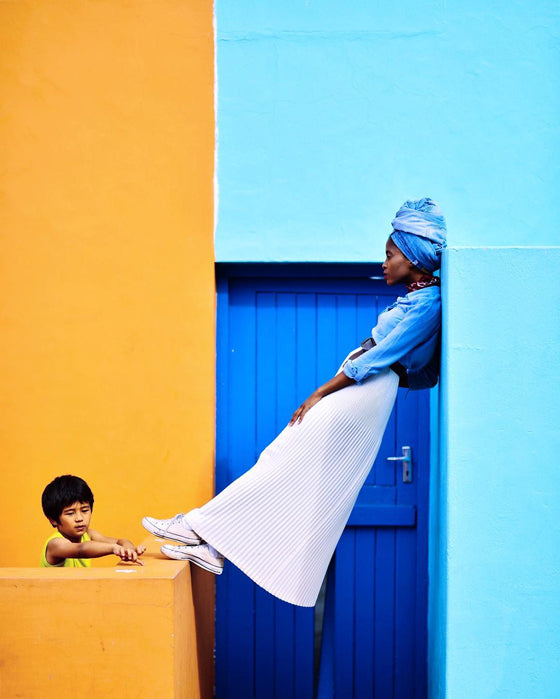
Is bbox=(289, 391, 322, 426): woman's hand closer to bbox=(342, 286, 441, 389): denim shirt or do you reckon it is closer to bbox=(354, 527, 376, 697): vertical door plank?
bbox=(342, 286, 441, 389): denim shirt

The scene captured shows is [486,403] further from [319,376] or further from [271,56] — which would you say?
[271,56]

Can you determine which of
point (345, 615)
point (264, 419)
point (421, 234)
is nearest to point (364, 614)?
point (345, 615)

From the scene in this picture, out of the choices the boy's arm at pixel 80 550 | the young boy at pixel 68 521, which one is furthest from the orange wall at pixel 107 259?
the boy's arm at pixel 80 550

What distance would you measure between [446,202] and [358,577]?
1.99m

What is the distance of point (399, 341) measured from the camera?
3414mm

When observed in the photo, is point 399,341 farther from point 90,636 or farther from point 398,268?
point 90,636

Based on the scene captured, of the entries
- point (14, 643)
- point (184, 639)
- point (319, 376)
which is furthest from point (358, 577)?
point (14, 643)

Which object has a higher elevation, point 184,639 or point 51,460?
point 51,460

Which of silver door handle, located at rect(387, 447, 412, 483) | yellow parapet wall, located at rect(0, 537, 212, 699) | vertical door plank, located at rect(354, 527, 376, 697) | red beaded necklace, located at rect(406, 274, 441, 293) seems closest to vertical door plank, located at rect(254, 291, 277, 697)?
vertical door plank, located at rect(354, 527, 376, 697)

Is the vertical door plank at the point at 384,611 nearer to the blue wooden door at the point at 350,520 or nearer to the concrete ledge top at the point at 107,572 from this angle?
the blue wooden door at the point at 350,520

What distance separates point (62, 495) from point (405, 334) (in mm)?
1589

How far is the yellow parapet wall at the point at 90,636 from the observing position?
10.3 feet

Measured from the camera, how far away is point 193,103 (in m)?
4.39

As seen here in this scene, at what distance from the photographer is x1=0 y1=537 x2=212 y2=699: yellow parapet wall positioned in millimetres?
3150
